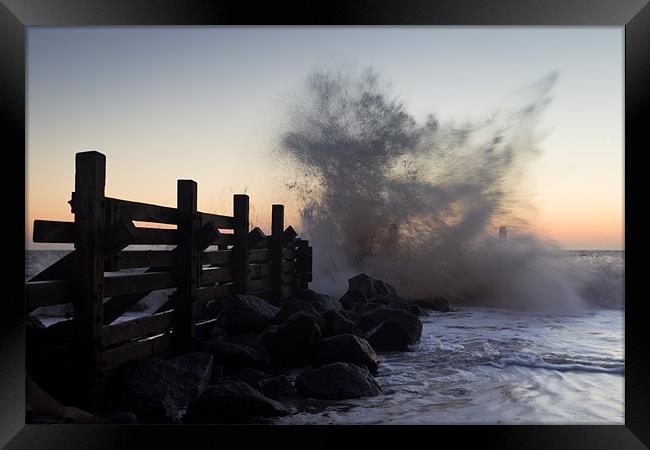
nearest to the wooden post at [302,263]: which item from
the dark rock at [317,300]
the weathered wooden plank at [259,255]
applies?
the weathered wooden plank at [259,255]

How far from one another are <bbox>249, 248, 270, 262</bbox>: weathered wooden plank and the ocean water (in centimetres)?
286

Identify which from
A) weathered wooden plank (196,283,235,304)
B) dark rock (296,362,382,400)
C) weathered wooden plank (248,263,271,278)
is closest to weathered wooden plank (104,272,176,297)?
weathered wooden plank (196,283,235,304)

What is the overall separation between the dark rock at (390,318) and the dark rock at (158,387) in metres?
3.79

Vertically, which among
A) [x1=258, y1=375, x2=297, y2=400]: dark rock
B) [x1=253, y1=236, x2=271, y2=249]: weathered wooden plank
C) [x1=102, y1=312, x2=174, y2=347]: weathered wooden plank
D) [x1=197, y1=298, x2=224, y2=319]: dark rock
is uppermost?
[x1=253, y1=236, x2=271, y2=249]: weathered wooden plank

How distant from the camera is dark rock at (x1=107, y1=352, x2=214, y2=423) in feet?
15.0

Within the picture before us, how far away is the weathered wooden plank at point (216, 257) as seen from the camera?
695 cm

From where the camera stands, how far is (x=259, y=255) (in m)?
9.52

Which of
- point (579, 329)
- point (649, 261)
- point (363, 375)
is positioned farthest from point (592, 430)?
point (579, 329)

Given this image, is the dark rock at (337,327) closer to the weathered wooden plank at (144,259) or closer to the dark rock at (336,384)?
the dark rock at (336,384)

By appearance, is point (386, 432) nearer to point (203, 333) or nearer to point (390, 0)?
point (390, 0)

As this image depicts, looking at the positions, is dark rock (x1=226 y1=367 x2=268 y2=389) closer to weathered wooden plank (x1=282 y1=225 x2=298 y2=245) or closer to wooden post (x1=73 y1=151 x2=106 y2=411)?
wooden post (x1=73 y1=151 x2=106 y2=411)

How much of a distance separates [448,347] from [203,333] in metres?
3.84

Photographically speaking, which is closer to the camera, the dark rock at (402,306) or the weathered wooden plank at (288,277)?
the weathered wooden plank at (288,277)

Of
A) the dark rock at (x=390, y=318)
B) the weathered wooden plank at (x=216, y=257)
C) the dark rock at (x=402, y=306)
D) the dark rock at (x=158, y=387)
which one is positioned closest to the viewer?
the dark rock at (x=158, y=387)
